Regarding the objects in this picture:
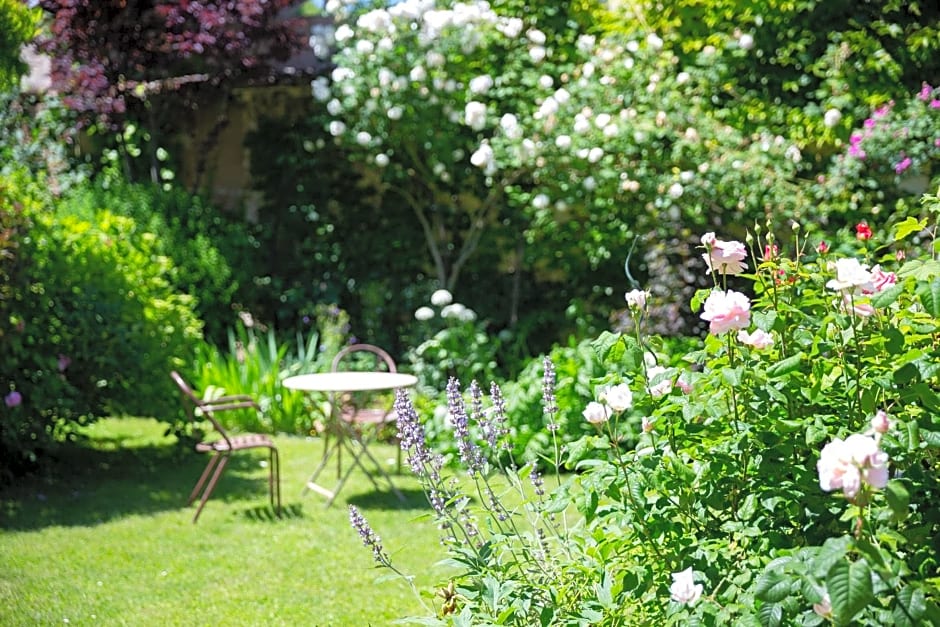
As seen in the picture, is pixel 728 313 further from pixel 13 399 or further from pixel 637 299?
pixel 13 399

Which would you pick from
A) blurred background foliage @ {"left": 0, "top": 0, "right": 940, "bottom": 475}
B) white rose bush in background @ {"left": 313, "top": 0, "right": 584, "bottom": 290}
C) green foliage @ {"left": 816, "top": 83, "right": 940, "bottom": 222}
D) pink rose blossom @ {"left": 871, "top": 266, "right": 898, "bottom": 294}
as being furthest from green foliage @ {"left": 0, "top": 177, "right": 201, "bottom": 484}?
pink rose blossom @ {"left": 871, "top": 266, "right": 898, "bottom": 294}

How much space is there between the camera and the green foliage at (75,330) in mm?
5523

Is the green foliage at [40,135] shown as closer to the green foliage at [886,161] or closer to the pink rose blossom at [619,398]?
the green foliage at [886,161]

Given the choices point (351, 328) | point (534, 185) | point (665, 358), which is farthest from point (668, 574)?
point (351, 328)

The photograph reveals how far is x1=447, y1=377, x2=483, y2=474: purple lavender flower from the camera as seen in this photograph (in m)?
2.72

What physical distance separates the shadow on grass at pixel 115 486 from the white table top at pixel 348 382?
68 centimetres

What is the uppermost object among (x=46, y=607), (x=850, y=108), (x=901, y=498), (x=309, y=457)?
(x=850, y=108)

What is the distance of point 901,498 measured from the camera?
72.3 inches

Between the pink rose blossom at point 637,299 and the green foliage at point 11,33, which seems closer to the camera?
the pink rose blossom at point 637,299

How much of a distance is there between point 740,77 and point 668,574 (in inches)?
223

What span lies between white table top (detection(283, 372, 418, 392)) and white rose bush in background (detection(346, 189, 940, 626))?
250 cm

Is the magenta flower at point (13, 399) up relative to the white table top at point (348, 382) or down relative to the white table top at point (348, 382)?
up

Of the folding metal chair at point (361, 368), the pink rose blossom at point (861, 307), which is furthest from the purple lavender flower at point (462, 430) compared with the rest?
the folding metal chair at point (361, 368)

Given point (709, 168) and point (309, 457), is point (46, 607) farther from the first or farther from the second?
point (709, 168)
